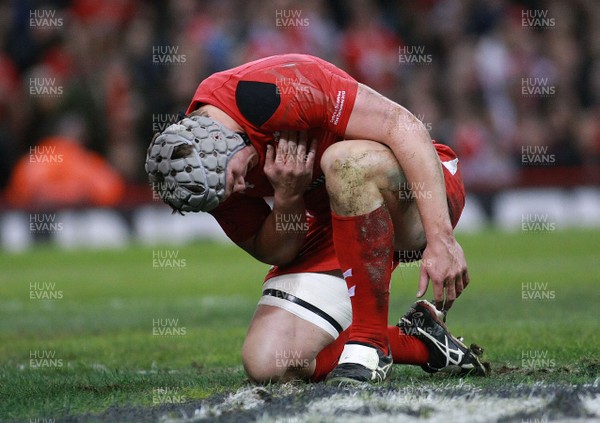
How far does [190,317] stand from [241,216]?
11.1 feet

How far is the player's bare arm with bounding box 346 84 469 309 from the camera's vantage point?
4.19 meters

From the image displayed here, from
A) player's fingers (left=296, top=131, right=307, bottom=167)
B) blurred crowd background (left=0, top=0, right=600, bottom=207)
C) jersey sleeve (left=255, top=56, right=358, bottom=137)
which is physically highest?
blurred crowd background (left=0, top=0, right=600, bottom=207)

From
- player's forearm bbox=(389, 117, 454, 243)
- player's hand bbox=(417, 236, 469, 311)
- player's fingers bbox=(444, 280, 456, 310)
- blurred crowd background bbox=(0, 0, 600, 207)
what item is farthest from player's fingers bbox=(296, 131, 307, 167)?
blurred crowd background bbox=(0, 0, 600, 207)

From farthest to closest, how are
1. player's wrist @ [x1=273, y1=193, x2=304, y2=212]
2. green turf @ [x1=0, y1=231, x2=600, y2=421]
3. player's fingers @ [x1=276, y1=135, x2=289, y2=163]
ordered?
green turf @ [x1=0, y1=231, x2=600, y2=421], player's wrist @ [x1=273, y1=193, x2=304, y2=212], player's fingers @ [x1=276, y1=135, x2=289, y2=163]

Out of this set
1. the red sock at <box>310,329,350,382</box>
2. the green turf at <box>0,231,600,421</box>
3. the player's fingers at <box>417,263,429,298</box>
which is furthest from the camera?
the red sock at <box>310,329,350,382</box>

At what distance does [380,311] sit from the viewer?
174 inches

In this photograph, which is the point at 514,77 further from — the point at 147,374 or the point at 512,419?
the point at 512,419

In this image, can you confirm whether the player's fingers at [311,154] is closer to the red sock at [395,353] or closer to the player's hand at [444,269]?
the player's hand at [444,269]

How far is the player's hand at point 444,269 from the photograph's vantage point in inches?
164

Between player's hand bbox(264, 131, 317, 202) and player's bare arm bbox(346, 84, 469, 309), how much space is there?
198mm

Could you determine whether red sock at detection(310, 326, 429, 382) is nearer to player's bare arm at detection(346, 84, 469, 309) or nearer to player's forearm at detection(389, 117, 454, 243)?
player's bare arm at detection(346, 84, 469, 309)

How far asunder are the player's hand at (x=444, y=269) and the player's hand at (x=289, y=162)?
64 cm

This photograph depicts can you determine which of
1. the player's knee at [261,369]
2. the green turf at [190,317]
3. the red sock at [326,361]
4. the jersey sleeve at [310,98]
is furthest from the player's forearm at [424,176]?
the player's knee at [261,369]

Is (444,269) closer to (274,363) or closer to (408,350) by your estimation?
(408,350)
